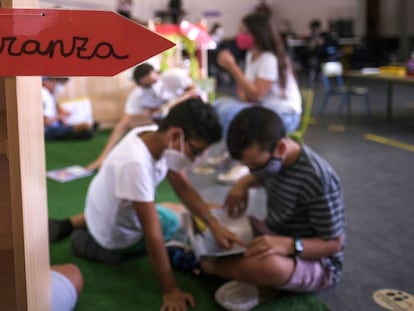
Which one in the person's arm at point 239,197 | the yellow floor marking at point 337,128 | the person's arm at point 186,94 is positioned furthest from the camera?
the yellow floor marking at point 337,128

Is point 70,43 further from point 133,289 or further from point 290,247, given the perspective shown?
point 133,289

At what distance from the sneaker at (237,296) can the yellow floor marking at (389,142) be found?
250 centimetres

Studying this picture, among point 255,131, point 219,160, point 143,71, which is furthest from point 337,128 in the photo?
point 255,131

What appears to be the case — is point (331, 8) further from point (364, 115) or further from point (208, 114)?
point (208, 114)

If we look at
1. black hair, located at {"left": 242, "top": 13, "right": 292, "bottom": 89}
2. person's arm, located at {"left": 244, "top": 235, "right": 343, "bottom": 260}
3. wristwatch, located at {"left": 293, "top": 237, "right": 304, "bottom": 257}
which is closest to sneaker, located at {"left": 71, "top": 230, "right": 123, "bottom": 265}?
person's arm, located at {"left": 244, "top": 235, "right": 343, "bottom": 260}

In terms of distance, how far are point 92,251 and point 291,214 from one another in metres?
0.78

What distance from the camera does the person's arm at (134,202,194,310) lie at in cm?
154

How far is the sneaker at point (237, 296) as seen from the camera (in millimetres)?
1531

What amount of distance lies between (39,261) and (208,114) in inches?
32.2

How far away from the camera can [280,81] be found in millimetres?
2881

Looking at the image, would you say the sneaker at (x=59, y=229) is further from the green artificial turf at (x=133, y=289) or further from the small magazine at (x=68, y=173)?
the small magazine at (x=68, y=173)

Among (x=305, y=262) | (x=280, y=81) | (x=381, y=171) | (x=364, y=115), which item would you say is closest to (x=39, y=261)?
(x=305, y=262)

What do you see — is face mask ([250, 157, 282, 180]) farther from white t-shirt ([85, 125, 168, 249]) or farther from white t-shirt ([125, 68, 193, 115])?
white t-shirt ([125, 68, 193, 115])

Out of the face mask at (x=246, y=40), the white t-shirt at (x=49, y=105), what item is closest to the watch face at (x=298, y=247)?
the face mask at (x=246, y=40)
